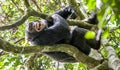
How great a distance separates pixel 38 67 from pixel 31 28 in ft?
4.44

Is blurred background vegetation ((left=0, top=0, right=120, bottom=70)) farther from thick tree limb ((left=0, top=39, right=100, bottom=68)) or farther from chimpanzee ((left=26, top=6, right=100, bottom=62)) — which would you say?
thick tree limb ((left=0, top=39, right=100, bottom=68))

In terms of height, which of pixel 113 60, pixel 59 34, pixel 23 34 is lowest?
pixel 23 34

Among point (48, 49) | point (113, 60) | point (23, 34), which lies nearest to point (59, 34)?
point (48, 49)

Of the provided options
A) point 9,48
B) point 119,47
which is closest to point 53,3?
point 119,47

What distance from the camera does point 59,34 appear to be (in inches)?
118

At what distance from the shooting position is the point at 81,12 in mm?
3639

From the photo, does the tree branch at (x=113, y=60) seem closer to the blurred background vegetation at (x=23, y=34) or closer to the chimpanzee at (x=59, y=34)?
the chimpanzee at (x=59, y=34)

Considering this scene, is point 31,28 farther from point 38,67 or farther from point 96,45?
point 38,67

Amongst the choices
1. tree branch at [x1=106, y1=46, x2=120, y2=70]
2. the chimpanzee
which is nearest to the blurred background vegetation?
the chimpanzee

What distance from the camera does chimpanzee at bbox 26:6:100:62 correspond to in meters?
2.94

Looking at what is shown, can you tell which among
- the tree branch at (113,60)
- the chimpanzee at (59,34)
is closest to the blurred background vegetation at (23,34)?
the chimpanzee at (59,34)

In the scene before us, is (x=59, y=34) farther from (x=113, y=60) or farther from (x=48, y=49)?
(x=113, y=60)

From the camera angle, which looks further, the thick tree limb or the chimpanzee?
the chimpanzee

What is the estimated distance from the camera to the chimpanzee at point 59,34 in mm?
2943
